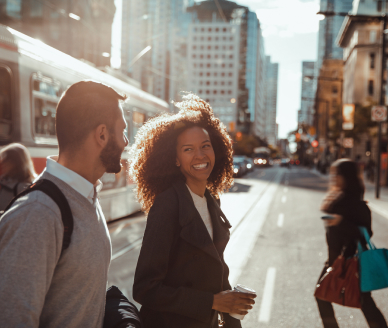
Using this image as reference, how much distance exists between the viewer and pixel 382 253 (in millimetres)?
3557

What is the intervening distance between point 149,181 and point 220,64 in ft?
540

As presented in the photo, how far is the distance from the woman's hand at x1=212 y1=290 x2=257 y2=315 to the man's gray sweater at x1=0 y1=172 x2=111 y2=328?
Result: 2.05ft

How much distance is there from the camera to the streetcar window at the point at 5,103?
21.7ft

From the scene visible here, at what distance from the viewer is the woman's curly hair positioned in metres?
2.49

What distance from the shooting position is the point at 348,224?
12.6 ft

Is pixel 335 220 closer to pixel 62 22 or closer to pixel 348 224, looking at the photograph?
pixel 348 224

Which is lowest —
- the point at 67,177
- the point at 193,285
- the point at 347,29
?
the point at 193,285

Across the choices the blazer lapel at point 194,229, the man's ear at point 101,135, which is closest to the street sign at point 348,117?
the blazer lapel at point 194,229

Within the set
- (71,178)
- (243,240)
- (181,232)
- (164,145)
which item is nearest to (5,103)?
(164,145)

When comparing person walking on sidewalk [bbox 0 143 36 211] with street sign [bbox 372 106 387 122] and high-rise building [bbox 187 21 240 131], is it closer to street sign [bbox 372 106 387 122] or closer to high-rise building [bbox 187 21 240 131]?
street sign [bbox 372 106 387 122]

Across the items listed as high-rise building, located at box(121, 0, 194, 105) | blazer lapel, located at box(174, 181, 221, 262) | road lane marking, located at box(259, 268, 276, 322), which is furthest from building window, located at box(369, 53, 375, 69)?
high-rise building, located at box(121, 0, 194, 105)

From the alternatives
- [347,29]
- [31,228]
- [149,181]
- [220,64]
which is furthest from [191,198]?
[220,64]

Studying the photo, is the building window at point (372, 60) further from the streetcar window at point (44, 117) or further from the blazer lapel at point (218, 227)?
the blazer lapel at point (218, 227)

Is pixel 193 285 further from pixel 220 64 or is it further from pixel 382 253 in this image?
pixel 220 64
